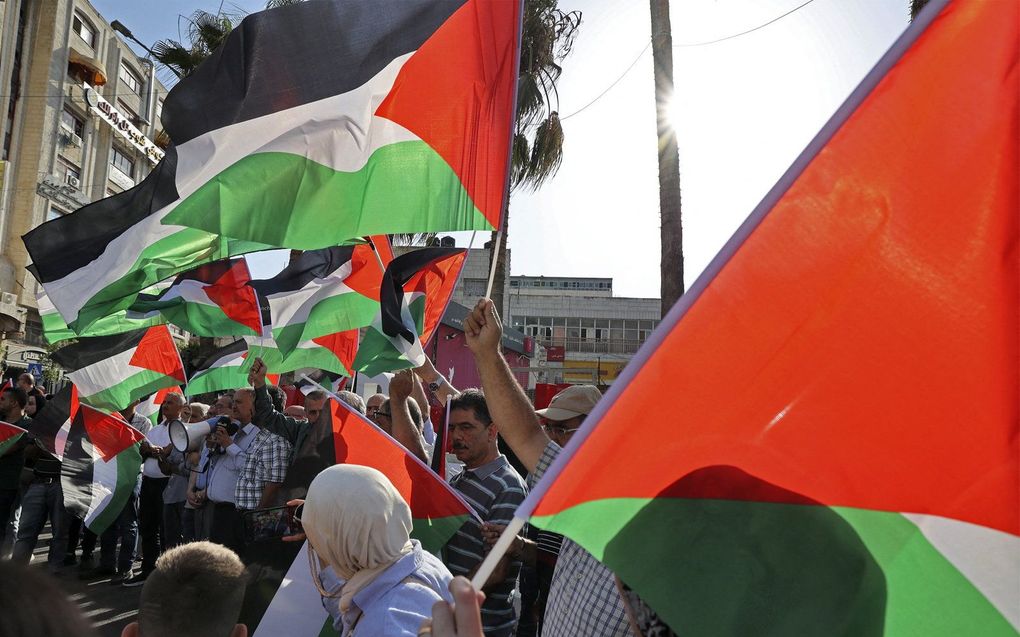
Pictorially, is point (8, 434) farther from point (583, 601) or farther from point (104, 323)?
point (583, 601)

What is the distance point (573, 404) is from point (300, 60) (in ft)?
7.08

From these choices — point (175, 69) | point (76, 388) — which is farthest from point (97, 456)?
point (175, 69)

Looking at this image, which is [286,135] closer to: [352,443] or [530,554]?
[352,443]

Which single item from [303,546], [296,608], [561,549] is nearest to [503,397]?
[561,549]

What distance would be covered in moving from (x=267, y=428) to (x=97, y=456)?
306cm

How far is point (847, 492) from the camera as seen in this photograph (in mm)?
1754

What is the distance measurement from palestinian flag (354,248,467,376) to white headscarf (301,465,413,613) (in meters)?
2.41

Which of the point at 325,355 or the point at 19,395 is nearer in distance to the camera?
the point at 325,355

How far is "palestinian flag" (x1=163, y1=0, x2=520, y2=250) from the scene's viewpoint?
13.8ft

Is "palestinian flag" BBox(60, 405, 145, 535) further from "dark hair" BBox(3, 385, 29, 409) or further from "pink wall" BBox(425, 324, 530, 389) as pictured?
"pink wall" BBox(425, 324, 530, 389)

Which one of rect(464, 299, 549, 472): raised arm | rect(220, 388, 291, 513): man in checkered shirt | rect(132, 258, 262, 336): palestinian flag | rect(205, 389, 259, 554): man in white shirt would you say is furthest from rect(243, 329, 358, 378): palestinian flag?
rect(464, 299, 549, 472): raised arm

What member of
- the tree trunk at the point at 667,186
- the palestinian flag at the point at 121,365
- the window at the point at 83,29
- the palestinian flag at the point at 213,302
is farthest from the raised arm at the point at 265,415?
the window at the point at 83,29

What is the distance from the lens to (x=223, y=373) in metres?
10.2

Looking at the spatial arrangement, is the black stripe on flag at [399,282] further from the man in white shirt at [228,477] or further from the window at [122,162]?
the window at [122,162]
